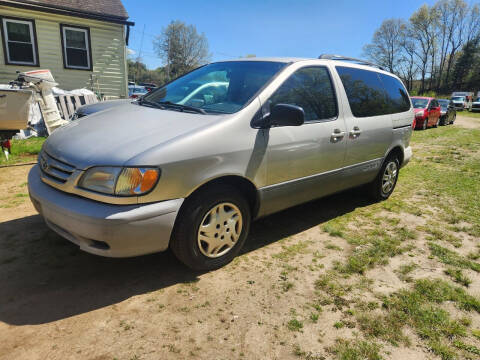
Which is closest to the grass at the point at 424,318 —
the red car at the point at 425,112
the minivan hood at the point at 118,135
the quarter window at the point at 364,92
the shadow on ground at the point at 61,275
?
the shadow on ground at the point at 61,275

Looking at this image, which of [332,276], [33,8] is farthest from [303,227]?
[33,8]

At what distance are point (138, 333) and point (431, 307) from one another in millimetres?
2124

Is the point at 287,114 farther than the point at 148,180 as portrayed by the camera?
Yes

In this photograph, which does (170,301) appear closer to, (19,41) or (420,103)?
(19,41)

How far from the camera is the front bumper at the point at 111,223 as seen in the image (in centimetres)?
222

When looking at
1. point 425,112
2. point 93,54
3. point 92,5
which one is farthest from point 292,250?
point 425,112

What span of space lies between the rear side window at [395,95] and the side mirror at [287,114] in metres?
2.33

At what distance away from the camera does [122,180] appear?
7.39 ft

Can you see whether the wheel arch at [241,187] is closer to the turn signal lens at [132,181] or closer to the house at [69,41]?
the turn signal lens at [132,181]

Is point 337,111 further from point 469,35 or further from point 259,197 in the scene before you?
point 469,35

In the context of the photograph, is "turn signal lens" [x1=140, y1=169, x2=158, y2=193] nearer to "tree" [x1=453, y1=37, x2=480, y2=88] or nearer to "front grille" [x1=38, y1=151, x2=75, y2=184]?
"front grille" [x1=38, y1=151, x2=75, y2=184]

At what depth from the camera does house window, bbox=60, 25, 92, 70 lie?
41.6ft

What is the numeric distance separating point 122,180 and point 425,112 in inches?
628

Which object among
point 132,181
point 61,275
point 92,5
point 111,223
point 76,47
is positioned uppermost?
point 92,5
